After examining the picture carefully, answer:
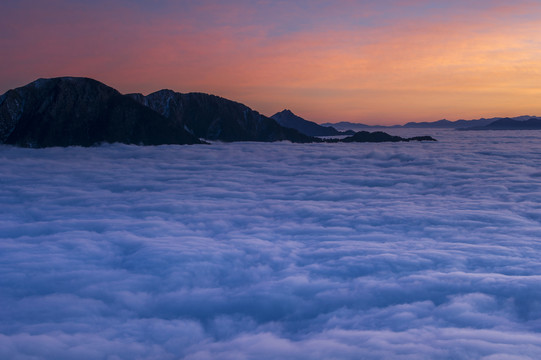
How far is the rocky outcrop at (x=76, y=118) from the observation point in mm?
163750

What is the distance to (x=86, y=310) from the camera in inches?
754

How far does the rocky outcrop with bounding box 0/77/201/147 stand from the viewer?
164 m

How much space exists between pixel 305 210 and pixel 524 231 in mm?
20710

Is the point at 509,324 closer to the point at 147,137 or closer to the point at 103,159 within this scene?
the point at 103,159

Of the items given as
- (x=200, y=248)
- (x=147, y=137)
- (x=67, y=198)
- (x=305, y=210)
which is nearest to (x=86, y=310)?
(x=200, y=248)

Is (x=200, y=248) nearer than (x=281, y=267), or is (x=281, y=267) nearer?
(x=281, y=267)

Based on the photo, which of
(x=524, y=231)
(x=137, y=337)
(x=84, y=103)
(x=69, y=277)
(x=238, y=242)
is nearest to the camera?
(x=137, y=337)

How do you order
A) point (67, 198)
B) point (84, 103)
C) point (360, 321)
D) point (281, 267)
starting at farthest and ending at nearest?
point (84, 103)
point (67, 198)
point (281, 267)
point (360, 321)

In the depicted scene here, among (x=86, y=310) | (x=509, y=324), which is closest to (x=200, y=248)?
(x=86, y=310)

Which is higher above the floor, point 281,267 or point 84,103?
point 84,103

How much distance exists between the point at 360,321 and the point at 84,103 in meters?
181

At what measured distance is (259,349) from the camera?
608 inches

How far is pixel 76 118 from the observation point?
173000mm

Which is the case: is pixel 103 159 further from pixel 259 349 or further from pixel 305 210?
pixel 259 349
